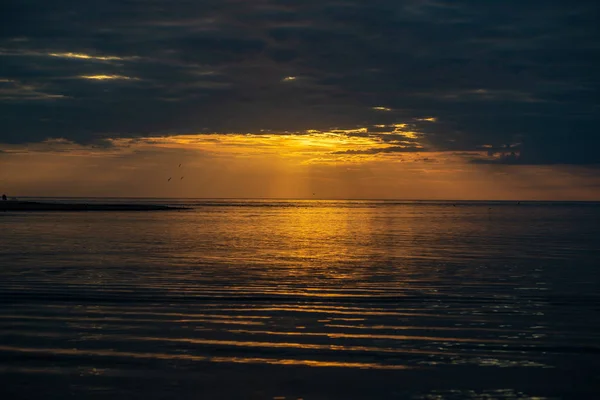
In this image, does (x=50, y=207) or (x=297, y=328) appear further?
(x=50, y=207)

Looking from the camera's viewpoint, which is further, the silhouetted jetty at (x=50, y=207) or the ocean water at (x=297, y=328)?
the silhouetted jetty at (x=50, y=207)

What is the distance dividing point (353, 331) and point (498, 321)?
4.21 meters

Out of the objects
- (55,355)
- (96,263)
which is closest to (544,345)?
(55,355)

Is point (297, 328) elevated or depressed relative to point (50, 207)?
depressed

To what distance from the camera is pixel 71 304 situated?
19.7 metres

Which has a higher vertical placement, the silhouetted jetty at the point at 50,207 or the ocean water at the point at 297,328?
the silhouetted jetty at the point at 50,207

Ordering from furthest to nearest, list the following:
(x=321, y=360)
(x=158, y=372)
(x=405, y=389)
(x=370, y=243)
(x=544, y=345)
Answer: (x=370, y=243) < (x=544, y=345) < (x=321, y=360) < (x=158, y=372) < (x=405, y=389)

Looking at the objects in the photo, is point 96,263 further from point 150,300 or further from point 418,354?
point 418,354

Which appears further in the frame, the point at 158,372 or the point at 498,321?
the point at 498,321

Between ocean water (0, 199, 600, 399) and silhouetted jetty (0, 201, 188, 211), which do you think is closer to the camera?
ocean water (0, 199, 600, 399)

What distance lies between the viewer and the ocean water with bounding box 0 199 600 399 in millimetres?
11508

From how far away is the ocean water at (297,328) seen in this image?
37.8ft

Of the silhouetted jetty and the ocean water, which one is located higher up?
the silhouetted jetty

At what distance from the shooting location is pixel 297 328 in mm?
16250
